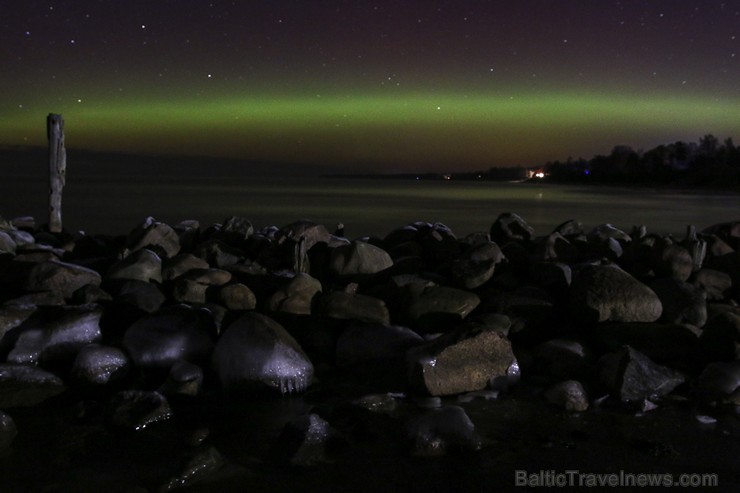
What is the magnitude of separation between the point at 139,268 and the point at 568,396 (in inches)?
186

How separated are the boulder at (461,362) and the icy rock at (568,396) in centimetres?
41

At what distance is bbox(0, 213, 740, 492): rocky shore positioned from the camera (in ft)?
14.1

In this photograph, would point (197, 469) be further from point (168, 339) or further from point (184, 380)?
point (168, 339)

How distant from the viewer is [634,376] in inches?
214

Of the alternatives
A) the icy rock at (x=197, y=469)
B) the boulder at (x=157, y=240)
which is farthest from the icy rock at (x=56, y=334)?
the boulder at (x=157, y=240)

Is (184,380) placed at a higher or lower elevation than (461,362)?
lower

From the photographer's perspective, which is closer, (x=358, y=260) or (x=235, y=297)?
(x=235, y=297)

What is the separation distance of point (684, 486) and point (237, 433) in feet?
9.34

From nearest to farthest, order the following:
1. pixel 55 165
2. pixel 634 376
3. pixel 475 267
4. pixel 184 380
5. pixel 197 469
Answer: pixel 197 469 < pixel 184 380 < pixel 634 376 < pixel 475 267 < pixel 55 165

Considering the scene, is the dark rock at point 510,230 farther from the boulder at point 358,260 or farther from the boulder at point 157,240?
the boulder at point 157,240

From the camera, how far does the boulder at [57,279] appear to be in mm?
6961

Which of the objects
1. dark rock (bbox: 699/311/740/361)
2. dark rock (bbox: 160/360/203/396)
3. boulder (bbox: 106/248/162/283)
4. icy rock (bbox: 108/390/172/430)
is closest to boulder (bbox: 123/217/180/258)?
boulder (bbox: 106/248/162/283)

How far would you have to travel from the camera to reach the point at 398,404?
5.19 meters

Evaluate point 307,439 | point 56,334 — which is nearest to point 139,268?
point 56,334
